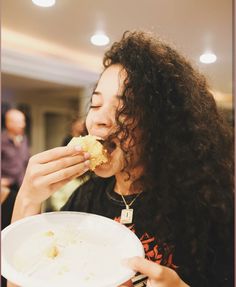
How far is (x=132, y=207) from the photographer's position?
3.02 feet

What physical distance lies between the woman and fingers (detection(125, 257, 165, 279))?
167 mm

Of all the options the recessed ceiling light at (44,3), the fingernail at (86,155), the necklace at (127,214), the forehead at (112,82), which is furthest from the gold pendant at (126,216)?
the recessed ceiling light at (44,3)

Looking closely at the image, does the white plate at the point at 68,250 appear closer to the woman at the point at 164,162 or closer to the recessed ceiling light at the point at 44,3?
the woman at the point at 164,162

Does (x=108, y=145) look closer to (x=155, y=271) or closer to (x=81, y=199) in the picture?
(x=81, y=199)

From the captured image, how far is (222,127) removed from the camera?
0.96 meters

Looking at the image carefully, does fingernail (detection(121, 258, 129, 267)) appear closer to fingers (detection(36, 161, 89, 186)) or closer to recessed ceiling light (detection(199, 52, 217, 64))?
fingers (detection(36, 161, 89, 186))

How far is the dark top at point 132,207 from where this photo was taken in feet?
2.86

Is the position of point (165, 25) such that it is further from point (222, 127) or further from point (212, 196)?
point (212, 196)

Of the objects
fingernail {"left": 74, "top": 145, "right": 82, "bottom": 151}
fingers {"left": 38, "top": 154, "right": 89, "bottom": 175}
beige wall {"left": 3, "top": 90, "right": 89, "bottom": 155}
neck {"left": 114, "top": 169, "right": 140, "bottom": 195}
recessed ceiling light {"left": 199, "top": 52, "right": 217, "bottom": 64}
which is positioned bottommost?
neck {"left": 114, "top": 169, "right": 140, "bottom": 195}

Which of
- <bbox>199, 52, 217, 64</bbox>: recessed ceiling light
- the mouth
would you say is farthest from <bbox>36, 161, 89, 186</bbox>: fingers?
<bbox>199, 52, 217, 64</bbox>: recessed ceiling light

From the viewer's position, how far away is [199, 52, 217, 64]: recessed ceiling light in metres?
0.97

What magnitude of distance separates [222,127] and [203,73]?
6.9 inches

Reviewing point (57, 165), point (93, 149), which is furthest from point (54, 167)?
point (93, 149)

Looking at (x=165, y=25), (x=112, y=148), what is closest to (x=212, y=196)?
(x=112, y=148)
